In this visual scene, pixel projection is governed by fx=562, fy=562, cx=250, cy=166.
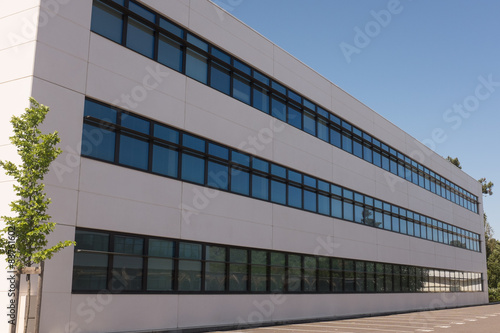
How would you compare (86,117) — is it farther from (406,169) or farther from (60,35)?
(406,169)

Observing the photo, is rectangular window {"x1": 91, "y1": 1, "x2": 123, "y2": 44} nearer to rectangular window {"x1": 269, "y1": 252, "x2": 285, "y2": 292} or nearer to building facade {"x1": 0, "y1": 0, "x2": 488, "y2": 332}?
building facade {"x1": 0, "y1": 0, "x2": 488, "y2": 332}

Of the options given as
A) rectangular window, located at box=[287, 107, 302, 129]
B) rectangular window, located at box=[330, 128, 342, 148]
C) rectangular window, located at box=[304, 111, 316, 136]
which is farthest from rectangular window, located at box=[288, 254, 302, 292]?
rectangular window, located at box=[330, 128, 342, 148]

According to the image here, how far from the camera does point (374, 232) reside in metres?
33.0

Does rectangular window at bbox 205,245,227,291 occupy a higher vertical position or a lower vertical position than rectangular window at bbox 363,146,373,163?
lower

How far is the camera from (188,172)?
62.9ft

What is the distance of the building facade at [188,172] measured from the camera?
1497cm

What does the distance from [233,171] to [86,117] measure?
712 cm

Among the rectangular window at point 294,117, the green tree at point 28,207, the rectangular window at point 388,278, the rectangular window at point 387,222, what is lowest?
the rectangular window at point 388,278

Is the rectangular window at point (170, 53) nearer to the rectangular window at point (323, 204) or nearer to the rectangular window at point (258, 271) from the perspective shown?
the rectangular window at point (258, 271)

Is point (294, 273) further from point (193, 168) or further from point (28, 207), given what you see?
point (28, 207)

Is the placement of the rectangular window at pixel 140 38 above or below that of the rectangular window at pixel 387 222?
above

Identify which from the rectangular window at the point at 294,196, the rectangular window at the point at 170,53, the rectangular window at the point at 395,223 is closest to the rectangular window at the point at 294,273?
the rectangular window at the point at 294,196

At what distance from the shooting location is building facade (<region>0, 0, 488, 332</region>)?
15.0 metres

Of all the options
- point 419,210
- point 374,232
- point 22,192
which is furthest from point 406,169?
point 22,192
